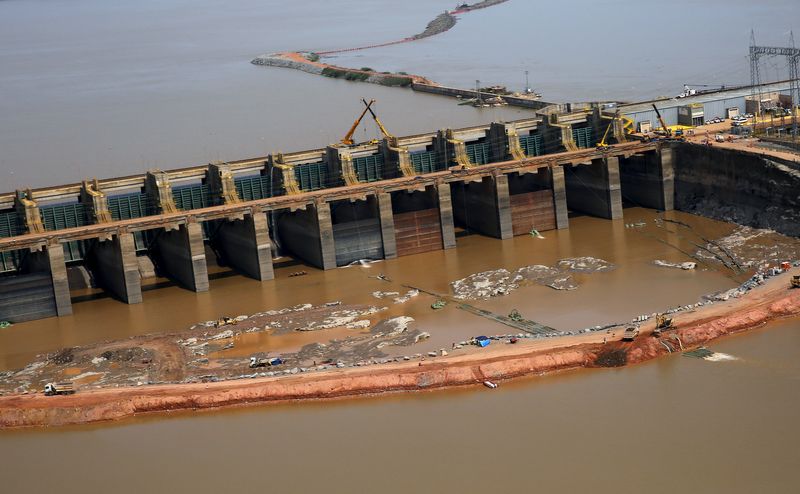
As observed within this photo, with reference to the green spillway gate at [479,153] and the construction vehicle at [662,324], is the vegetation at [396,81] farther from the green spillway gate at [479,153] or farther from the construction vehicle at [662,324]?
the construction vehicle at [662,324]

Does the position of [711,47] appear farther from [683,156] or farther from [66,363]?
[66,363]

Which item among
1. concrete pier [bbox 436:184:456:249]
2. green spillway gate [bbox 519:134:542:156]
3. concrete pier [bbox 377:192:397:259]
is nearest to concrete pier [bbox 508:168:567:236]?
concrete pier [bbox 436:184:456:249]

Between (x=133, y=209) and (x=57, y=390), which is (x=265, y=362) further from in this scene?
(x=133, y=209)

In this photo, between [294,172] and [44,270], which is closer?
[44,270]

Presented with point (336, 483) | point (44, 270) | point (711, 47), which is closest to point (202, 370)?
point (336, 483)

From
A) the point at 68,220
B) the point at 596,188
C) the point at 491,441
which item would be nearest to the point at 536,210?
the point at 596,188
